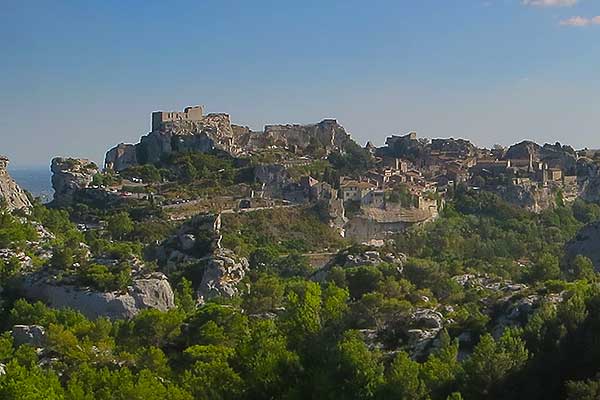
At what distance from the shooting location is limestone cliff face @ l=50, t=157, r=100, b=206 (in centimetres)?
6081

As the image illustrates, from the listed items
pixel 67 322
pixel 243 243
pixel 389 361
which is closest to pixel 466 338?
pixel 389 361

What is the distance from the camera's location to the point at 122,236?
48031 millimetres

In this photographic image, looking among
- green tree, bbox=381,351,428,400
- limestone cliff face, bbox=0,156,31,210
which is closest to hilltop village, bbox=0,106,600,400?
green tree, bbox=381,351,428,400

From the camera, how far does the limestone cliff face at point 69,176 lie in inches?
2394

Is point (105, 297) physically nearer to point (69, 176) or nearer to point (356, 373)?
point (356, 373)

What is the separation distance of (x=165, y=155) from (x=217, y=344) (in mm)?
44713

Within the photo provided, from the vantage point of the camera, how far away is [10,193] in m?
50.1

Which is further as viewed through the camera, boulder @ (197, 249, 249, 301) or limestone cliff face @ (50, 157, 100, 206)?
limestone cliff face @ (50, 157, 100, 206)

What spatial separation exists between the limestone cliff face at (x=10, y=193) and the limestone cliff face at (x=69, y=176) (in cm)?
618

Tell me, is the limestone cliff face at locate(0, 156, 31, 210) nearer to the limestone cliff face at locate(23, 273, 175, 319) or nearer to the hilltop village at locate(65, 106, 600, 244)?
the hilltop village at locate(65, 106, 600, 244)

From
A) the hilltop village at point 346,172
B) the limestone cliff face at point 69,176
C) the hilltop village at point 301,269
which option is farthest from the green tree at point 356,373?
the limestone cliff face at point 69,176

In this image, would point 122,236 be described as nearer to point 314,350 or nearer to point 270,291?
point 270,291

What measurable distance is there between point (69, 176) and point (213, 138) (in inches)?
540

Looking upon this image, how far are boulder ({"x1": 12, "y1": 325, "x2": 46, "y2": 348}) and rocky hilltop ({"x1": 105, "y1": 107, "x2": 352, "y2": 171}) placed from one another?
44.3 m
